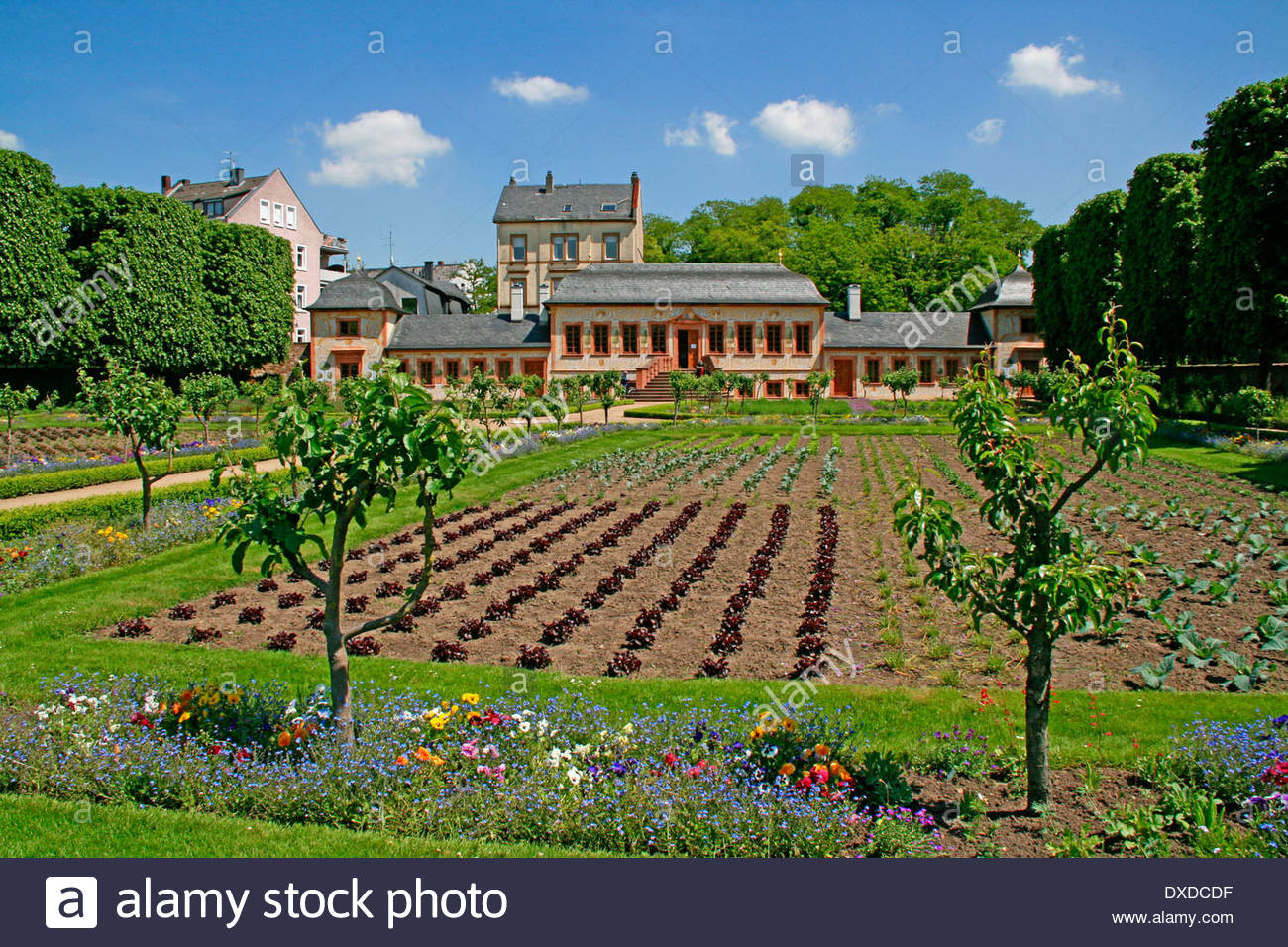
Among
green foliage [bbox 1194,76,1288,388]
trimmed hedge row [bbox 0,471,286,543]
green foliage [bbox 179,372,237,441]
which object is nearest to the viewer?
trimmed hedge row [bbox 0,471,286,543]

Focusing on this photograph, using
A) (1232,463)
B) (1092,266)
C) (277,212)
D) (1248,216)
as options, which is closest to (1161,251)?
(1092,266)

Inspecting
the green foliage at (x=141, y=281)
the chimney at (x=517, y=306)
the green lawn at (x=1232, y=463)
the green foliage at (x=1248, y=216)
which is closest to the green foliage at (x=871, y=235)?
the chimney at (x=517, y=306)

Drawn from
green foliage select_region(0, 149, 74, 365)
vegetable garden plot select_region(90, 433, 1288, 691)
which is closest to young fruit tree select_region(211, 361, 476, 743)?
vegetable garden plot select_region(90, 433, 1288, 691)

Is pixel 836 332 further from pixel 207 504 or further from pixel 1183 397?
pixel 207 504

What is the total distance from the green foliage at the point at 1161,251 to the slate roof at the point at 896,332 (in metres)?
12.2

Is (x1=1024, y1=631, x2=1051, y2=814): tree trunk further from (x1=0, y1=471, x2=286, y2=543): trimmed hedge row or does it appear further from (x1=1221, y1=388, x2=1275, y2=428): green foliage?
(x1=1221, y1=388, x2=1275, y2=428): green foliage

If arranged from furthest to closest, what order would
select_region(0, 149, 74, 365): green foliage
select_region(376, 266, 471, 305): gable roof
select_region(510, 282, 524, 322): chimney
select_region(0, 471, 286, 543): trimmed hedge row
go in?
select_region(376, 266, 471, 305): gable roof, select_region(510, 282, 524, 322): chimney, select_region(0, 149, 74, 365): green foliage, select_region(0, 471, 286, 543): trimmed hedge row

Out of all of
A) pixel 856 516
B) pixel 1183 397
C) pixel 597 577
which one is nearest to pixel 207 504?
pixel 597 577

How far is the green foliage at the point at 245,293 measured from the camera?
43.7 m

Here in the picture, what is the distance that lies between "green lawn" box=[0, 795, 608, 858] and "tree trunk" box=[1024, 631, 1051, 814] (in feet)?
8.58

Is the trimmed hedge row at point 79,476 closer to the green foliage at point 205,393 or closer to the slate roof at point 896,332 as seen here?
the green foliage at point 205,393

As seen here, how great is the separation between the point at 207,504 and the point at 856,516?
470 inches

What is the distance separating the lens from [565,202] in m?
64.4

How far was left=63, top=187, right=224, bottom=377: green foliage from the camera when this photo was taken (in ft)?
120
